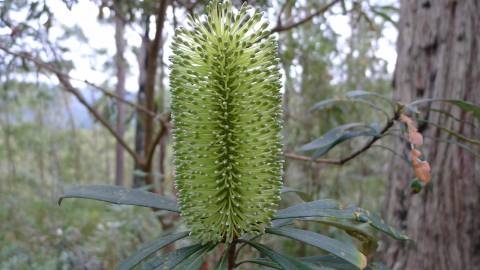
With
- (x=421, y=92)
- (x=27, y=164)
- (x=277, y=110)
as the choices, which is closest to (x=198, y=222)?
(x=277, y=110)

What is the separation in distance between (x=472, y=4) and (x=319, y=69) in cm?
247

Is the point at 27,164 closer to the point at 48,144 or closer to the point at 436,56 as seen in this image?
the point at 48,144

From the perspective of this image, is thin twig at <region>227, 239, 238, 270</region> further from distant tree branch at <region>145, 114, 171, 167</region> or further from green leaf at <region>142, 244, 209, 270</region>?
distant tree branch at <region>145, 114, 171, 167</region>

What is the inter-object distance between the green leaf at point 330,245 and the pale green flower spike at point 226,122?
6cm

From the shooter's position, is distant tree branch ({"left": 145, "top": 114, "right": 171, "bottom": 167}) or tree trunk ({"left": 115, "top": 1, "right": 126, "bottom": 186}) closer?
distant tree branch ({"left": 145, "top": 114, "right": 171, "bottom": 167})

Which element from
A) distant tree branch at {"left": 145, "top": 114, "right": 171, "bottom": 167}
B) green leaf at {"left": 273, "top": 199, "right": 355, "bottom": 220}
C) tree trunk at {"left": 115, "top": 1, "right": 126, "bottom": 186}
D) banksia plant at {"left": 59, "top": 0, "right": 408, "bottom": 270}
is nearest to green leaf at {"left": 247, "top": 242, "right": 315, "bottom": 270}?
banksia plant at {"left": 59, "top": 0, "right": 408, "bottom": 270}

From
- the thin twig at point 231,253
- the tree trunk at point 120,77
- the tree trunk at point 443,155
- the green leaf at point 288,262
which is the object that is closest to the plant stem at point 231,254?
the thin twig at point 231,253

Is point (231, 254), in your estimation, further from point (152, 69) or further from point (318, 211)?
point (152, 69)

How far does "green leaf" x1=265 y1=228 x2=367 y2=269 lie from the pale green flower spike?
0.19 ft

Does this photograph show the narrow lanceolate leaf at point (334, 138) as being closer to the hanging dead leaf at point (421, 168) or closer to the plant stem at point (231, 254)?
the hanging dead leaf at point (421, 168)

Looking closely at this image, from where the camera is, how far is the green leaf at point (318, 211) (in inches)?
41.6

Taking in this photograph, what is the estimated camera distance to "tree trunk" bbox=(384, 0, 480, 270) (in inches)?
73.8

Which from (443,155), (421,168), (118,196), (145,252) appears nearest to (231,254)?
(145,252)

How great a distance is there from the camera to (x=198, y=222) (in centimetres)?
108
